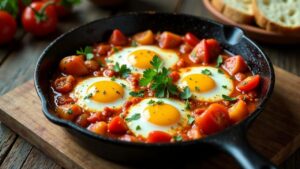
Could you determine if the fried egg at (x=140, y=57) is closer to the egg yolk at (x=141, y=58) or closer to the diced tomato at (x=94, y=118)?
the egg yolk at (x=141, y=58)

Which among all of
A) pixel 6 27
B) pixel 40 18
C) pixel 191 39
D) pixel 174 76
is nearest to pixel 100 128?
pixel 174 76

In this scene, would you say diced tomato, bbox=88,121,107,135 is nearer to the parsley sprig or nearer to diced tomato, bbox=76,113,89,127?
diced tomato, bbox=76,113,89,127

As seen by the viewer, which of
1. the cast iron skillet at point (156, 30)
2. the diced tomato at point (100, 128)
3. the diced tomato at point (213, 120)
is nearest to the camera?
the cast iron skillet at point (156, 30)

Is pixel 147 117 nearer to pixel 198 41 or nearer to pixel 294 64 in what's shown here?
pixel 198 41

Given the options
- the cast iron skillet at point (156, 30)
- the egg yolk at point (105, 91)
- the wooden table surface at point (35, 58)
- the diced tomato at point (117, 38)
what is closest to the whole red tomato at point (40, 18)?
the wooden table surface at point (35, 58)

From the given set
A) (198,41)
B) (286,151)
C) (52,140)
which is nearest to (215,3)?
(198,41)
